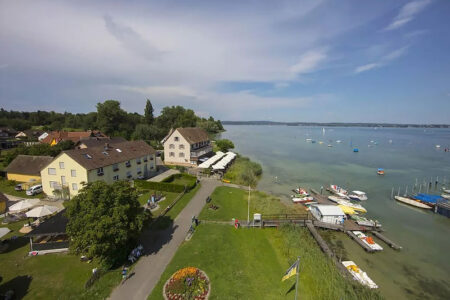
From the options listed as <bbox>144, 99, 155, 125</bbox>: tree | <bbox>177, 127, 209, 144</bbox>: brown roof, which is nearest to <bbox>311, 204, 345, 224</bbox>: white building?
<bbox>177, 127, 209, 144</bbox>: brown roof

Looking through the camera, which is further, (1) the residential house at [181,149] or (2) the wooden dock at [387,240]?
(1) the residential house at [181,149]

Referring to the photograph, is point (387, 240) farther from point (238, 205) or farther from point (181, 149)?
point (181, 149)

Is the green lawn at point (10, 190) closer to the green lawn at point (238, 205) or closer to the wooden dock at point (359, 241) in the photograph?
the green lawn at point (238, 205)

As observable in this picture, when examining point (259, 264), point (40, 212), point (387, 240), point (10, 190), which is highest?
point (40, 212)

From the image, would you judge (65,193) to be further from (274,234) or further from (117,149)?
(274,234)

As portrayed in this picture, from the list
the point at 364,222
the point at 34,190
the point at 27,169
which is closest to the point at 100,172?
the point at 34,190

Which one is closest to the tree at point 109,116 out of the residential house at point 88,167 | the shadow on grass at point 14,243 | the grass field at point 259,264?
the residential house at point 88,167
